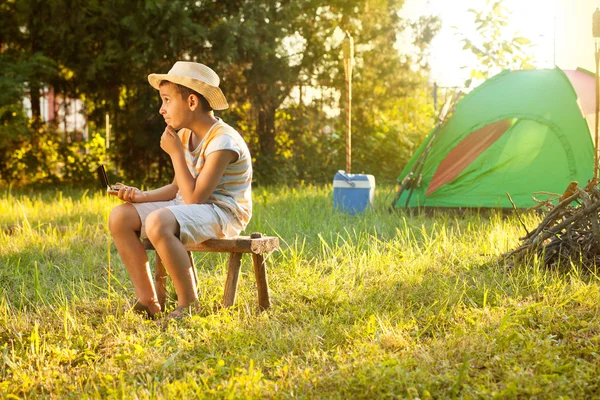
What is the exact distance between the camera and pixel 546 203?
4578mm

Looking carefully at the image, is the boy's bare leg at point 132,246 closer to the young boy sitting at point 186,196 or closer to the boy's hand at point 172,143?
the young boy sitting at point 186,196

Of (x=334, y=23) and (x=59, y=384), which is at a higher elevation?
(x=334, y=23)

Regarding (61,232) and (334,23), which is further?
(334,23)

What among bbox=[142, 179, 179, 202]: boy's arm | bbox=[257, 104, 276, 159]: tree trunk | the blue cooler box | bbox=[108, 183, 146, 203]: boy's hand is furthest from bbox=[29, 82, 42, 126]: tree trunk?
bbox=[108, 183, 146, 203]: boy's hand

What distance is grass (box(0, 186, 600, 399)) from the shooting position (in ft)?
8.98

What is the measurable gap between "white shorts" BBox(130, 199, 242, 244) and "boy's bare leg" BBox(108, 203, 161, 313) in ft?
0.14

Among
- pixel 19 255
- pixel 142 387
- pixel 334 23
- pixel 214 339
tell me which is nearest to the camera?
pixel 142 387

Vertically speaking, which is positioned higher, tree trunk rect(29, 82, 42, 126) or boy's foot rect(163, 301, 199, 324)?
tree trunk rect(29, 82, 42, 126)

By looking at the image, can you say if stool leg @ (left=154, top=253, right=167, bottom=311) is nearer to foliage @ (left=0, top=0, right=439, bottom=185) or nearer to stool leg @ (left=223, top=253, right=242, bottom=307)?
stool leg @ (left=223, top=253, right=242, bottom=307)

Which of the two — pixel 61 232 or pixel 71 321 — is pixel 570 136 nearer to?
pixel 61 232

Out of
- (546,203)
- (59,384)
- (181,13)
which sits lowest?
(59,384)

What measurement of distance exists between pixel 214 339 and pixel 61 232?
3441mm

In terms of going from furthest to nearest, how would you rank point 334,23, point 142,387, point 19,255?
point 334,23, point 19,255, point 142,387

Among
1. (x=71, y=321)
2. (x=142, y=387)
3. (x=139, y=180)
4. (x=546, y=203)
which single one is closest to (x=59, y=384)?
(x=142, y=387)
